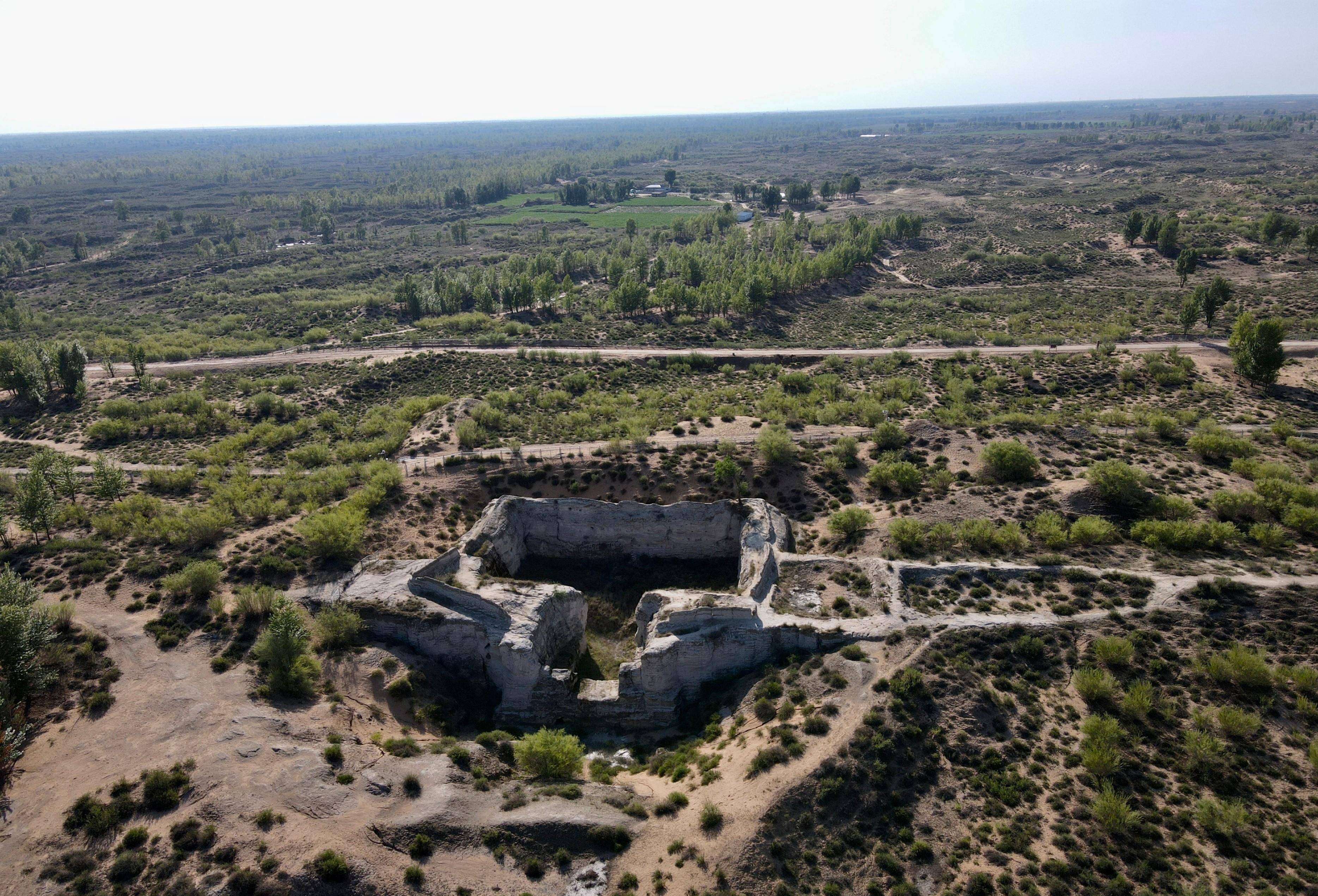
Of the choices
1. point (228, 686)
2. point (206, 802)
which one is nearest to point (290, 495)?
point (228, 686)

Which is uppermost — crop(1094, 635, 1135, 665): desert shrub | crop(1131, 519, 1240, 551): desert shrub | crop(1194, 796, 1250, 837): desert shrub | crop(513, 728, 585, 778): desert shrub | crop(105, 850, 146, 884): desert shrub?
crop(1131, 519, 1240, 551): desert shrub

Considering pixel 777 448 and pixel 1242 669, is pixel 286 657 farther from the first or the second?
pixel 1242 669

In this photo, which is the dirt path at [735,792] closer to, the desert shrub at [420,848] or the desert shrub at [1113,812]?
the desert shrub at [420,848]

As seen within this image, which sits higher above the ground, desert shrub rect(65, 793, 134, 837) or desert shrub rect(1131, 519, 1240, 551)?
desert shrub rect(1131, 519, 1240, 551)

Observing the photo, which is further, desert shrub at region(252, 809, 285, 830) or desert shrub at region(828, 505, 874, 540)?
desert shrub at region(828, 505, 874, 540)

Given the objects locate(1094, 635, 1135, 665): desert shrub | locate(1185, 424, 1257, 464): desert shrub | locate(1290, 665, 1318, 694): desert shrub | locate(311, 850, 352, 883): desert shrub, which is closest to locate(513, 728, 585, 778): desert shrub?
locate(311, 850, 352, 883): desert shrub

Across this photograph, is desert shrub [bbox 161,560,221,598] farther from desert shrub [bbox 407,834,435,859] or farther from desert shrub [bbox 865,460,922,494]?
desert shrub [bbox 865,460,922,494]

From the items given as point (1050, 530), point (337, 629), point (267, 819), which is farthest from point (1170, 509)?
point (267, 819)
